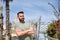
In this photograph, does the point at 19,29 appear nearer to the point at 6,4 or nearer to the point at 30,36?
the point at 30,36

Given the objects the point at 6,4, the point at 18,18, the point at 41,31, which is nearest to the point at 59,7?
the point at 6,4

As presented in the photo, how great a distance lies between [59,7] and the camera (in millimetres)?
26781

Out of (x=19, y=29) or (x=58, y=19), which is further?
(x=58, y=19)

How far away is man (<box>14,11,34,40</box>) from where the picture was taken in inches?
336

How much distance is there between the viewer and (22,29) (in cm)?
865

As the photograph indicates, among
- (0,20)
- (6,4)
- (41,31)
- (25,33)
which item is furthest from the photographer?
(41,31)

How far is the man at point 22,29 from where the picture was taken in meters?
8.55

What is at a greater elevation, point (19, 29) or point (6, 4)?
point (6, 4)

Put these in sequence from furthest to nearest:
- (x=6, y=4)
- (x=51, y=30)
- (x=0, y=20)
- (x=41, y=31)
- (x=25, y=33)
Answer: (x=51, y=30) < (x=41, y=31) < (x=0, y=20) < (x=6, y=4) < (x=25, y=33)

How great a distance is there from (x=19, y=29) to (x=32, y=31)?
1.37ft

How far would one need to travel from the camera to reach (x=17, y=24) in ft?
28.7

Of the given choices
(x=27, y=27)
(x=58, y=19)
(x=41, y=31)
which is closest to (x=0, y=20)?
(x=58, y=19)

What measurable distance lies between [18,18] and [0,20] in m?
17.7

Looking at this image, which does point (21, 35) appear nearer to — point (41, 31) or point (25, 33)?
point (25, 33)
